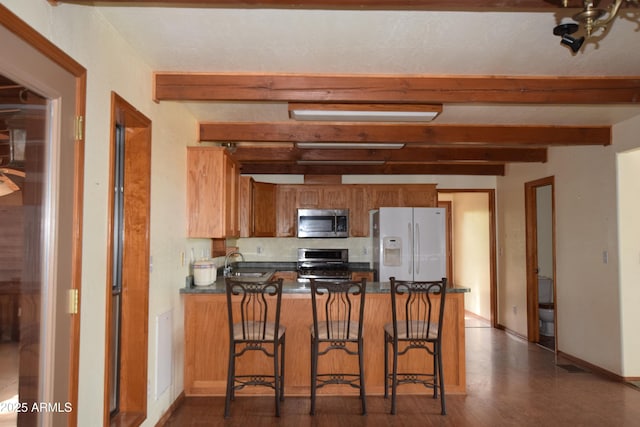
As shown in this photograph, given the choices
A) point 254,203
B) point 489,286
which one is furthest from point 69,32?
point 489,286

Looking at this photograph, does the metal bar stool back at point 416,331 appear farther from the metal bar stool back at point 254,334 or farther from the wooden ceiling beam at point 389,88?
the wooden ceiling beam at point 389,88

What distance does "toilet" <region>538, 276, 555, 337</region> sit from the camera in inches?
239

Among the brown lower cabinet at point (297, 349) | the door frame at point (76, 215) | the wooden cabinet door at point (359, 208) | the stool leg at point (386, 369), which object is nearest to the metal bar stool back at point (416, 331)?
the stool leg at point (386, 369)

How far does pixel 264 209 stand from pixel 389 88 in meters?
3.65

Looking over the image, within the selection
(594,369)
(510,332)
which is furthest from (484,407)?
(510,332)

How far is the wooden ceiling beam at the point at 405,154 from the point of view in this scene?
5211 mm

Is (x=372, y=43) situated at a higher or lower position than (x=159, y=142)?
higher

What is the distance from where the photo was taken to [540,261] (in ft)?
20.4

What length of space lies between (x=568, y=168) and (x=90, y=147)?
470 centimetres

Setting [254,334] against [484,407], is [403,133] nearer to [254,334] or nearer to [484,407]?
[254,334]

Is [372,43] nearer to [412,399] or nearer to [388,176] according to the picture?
[412,399]

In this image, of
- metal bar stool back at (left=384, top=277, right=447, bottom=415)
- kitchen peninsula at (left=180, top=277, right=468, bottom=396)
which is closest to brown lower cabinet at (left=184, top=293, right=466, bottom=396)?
kitchen peninsula at (left=180, top=277, right=468, bottom=396)

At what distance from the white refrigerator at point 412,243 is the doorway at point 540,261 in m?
1.07

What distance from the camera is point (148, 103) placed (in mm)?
2889
